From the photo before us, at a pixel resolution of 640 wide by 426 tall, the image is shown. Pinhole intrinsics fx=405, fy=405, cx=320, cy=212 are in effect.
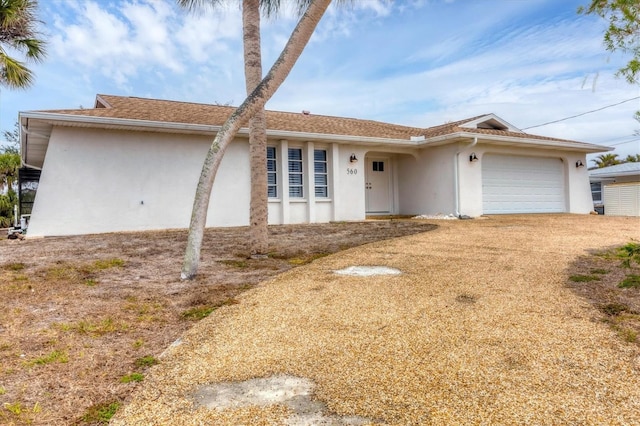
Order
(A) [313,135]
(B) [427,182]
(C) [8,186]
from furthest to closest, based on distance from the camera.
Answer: (C) [8,186] < (B) [427,182] < (A) [313,135]

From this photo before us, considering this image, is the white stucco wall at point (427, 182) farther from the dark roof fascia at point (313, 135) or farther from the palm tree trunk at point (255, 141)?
the palm tree trunk at point (255, 141)

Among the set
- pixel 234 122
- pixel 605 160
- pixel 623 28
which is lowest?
pixel 234 122

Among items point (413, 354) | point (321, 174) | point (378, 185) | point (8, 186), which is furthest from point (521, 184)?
point (8, 186)

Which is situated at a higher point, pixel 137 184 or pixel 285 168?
pixel 285 168

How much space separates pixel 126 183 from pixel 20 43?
592cm

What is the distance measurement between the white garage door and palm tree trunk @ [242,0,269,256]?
413 inches

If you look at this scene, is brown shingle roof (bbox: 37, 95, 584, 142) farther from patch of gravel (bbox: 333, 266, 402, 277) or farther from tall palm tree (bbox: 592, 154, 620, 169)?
tall palm tree (bbox: 592, 154, 620, 169)

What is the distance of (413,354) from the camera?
2.93 meters

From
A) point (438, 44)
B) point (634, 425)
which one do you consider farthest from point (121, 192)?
point (438, 44)

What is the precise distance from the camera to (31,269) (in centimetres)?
592

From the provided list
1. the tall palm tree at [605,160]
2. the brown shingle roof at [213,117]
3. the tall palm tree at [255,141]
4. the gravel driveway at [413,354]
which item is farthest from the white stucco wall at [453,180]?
the tall palm tree at [605,160]

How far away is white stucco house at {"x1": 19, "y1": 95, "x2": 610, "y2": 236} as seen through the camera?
1005cm

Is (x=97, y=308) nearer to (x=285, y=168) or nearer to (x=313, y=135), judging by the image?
(x=285, y=168)

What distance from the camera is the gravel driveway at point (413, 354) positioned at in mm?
2219
